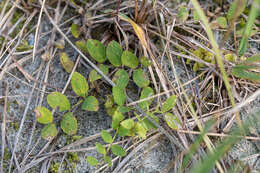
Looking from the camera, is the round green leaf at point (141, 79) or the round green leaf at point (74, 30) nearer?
the round green leaf at point (141, 79)

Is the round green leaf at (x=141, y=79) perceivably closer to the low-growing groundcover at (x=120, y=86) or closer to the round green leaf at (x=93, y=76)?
the low-growing groundcover at (x=120, y=86)

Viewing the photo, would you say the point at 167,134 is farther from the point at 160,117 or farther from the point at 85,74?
the point at 85,74

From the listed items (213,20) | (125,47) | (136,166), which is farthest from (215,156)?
(213,20)

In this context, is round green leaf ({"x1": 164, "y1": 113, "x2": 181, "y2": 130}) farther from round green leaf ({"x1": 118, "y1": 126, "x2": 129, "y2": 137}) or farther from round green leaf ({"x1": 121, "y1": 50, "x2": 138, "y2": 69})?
round green leaf ({"x1": 121, "y1": 50, "x2": 138, "y2": 69})

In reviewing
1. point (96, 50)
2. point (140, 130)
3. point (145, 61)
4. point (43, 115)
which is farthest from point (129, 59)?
point (43, 115)

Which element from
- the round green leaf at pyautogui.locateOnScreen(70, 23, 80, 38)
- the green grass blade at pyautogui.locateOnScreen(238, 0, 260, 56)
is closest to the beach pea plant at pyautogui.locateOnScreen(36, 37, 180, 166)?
the round green leaf at pyautogui.locateOnScreen(70, 23, 80, 38)

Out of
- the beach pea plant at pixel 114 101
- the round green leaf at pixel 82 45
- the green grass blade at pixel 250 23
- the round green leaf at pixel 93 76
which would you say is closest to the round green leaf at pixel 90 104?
the beach pea plant at pixel 114 101

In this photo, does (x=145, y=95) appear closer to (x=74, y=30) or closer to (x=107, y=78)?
(x=107, y=78)
